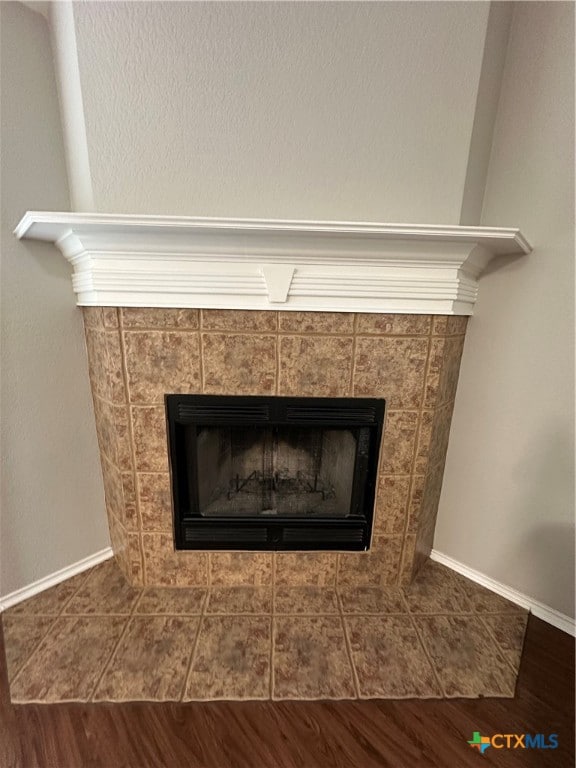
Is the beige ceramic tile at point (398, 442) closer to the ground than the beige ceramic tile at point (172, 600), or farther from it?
farther from it

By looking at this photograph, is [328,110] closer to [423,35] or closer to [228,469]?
[423,35]

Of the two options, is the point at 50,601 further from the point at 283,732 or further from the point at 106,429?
the point at 283,732

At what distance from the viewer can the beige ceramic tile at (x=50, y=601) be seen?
1367 mm

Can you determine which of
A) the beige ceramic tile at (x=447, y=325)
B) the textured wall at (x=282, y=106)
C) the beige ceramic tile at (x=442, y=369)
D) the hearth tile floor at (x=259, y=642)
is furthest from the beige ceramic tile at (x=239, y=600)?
the textured wall at (x=282, y=106)

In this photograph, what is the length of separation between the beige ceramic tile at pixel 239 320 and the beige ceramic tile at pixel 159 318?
5 cm

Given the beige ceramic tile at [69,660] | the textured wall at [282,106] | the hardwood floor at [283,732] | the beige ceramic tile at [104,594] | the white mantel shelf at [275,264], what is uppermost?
the textured wall at [282,106]

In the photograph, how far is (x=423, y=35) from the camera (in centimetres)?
109

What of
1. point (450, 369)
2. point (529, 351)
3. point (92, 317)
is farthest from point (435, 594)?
point (92, 317)

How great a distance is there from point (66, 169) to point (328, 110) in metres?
0.95

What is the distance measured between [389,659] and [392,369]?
0.99m

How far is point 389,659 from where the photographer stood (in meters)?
1.22

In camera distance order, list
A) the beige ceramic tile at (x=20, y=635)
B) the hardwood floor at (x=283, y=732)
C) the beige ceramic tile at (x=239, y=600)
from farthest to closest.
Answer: the beige ceramic tile at (x=239, y=600) < the beige ceramic tile at (x=20, y=635) < the hardwood floor at (x=283, y=732)

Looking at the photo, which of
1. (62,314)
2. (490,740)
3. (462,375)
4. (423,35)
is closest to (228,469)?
(62,314)

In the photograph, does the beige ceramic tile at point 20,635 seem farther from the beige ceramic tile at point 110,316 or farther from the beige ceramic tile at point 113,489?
the beige ceramic tile at point 110,316
